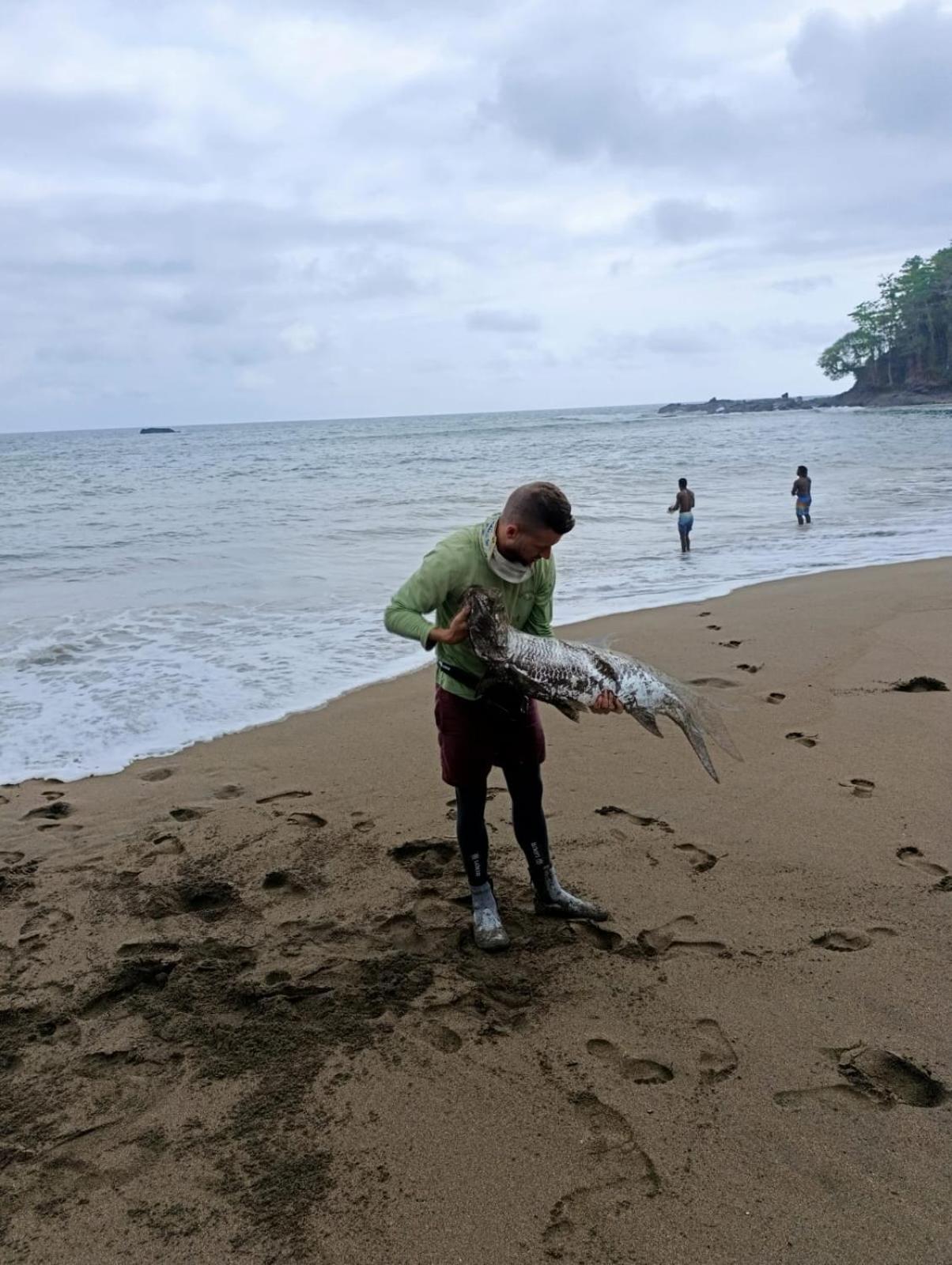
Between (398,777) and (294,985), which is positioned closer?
(294,985)

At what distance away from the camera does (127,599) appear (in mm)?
11422

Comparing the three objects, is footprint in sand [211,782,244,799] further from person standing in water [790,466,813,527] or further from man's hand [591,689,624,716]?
person standing in water [790,466,813,527]

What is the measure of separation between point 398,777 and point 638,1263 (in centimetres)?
325

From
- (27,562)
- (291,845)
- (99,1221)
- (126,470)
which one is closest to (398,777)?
(291,845)

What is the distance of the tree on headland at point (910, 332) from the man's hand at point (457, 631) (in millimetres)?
90780

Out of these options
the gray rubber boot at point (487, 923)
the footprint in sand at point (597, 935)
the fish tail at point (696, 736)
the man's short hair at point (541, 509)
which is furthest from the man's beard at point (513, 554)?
the footprint in sand at point (597, 935)

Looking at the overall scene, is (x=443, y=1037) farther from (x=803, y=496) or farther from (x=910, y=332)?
(x=910, y=332)

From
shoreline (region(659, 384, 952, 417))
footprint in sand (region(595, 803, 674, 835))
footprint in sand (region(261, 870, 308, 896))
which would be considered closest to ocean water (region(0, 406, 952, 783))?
footprint in sand (region(261, 870, 308, 896))

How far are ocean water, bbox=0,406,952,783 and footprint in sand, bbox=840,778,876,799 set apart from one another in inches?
154

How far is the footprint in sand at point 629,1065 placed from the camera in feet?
8.91

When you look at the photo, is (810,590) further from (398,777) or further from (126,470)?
(126,470)

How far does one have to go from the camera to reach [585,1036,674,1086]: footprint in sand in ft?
8.91

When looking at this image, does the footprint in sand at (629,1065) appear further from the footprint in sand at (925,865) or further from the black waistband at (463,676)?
the footprint in sand at (925,865)

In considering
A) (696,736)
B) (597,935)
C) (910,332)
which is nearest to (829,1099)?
(597,935)
